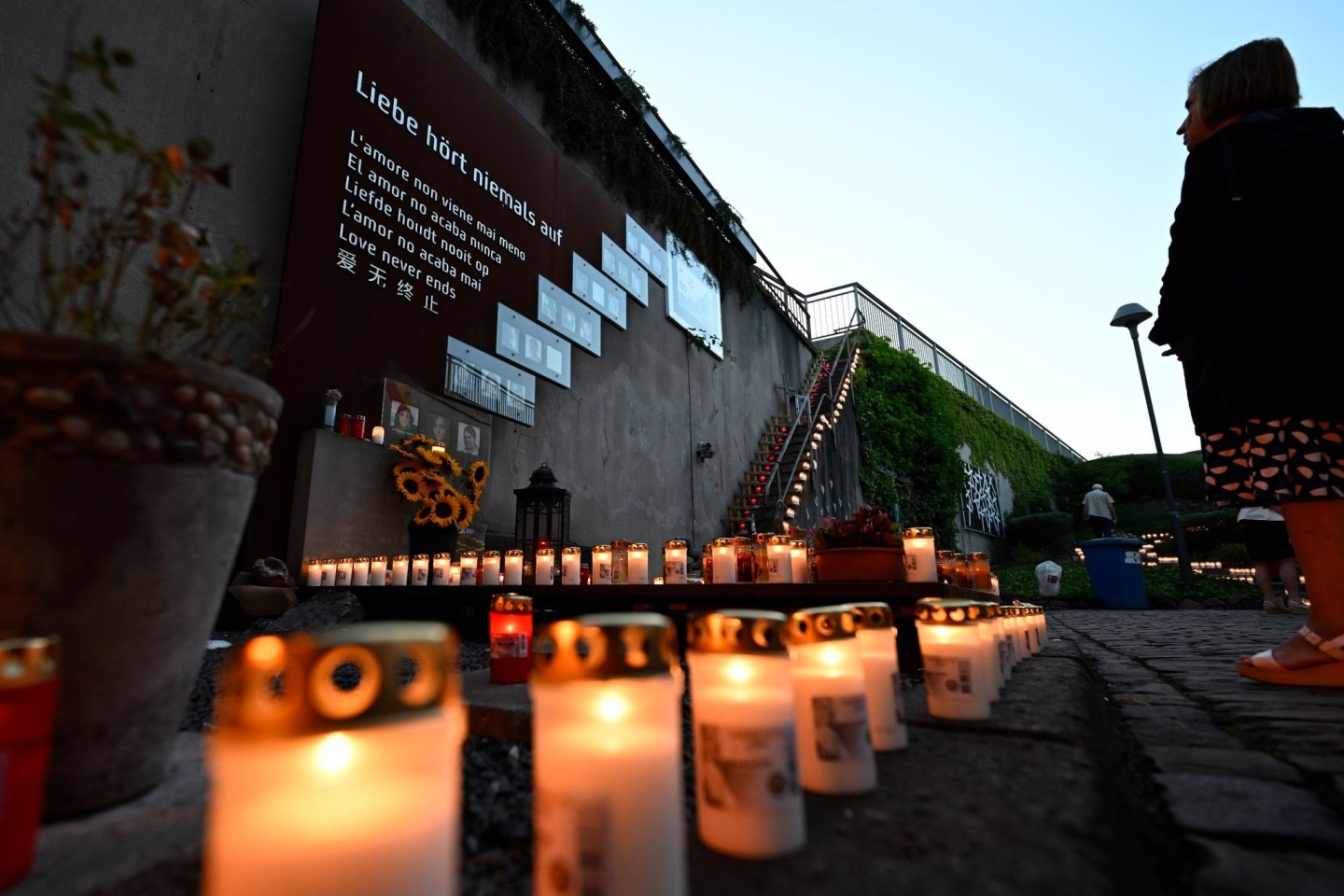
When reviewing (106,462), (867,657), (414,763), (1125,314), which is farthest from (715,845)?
(1125,314)

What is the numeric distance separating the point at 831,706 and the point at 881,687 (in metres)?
0.29

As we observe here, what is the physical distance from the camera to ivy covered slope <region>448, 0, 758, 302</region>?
725cm

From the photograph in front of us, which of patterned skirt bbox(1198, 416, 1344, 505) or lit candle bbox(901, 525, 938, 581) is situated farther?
lit candle bbox(901, 525, 938, 581)

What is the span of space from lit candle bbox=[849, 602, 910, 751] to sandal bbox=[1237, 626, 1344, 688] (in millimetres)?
1715

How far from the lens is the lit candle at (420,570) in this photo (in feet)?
12.3

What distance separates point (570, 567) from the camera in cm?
336

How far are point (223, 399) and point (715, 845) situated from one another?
0.92m

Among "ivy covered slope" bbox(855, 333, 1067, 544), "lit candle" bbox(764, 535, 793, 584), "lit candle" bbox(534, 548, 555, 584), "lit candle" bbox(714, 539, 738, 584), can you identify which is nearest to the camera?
"lit candle" bbox(764, 535, 793, 584)

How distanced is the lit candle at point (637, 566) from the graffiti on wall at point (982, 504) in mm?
12757

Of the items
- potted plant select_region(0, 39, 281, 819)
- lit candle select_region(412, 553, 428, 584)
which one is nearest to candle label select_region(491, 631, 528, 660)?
potted plant select_region(0, 39, 281, 819)

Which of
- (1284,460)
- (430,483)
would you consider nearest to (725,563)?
(1284,460)

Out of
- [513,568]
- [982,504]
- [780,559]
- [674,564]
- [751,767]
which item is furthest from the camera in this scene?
[982,504]

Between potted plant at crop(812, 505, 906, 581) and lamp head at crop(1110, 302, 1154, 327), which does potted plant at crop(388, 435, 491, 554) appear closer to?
potted plant at crop(812, 505, 906, 581)

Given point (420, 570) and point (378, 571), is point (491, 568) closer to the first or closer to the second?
point (420, 570)
